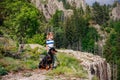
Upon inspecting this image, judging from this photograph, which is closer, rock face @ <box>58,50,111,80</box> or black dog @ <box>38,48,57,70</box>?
black dog @ <box>38,48,57,70</box>

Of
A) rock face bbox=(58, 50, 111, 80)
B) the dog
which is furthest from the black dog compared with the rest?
rock face bbox=(58, 50, 111, 80)

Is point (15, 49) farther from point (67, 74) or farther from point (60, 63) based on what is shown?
point (67, 74)

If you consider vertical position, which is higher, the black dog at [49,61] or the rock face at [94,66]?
the black dog at [49,61]

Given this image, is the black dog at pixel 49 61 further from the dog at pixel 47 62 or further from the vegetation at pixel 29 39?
the vegetation at pixel 29 39

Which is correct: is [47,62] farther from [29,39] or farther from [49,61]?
[29,39]

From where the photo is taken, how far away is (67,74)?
16516mm

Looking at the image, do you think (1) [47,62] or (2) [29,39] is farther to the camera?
(2) [29,39]

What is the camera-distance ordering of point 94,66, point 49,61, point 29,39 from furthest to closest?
point 29,39 → point 94,66 → point 49,61

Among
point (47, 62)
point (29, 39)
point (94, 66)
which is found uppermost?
point (47, 62)

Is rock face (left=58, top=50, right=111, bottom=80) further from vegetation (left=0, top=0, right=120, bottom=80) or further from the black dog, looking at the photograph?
the black dog

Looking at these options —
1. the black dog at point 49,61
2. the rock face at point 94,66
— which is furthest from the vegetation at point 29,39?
the rock face at point 94,66

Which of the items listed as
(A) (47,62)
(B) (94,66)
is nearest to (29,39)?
(B) (94,66)

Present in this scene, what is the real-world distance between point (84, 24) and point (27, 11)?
11495 cm

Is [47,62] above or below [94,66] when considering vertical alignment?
above
